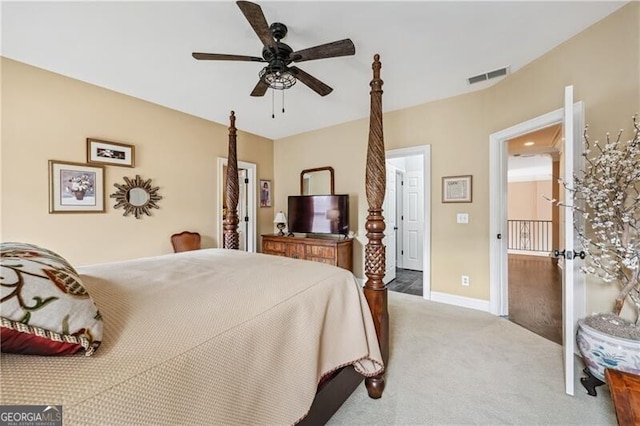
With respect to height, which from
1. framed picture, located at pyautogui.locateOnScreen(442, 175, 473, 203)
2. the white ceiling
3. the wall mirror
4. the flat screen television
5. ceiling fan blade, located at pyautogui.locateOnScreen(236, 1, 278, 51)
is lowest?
the flat screen television

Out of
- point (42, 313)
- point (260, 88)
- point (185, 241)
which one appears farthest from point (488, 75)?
point (185, 241)

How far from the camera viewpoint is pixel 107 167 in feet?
9.86

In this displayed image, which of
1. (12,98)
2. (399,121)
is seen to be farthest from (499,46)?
(12,98)

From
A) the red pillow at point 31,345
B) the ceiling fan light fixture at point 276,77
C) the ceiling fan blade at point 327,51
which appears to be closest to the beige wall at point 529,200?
the ceiling fan blade at point 327,51

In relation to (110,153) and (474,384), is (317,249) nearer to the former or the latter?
(474,384)

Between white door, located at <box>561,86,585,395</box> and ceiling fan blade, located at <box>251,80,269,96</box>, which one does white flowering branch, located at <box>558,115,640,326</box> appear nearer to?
white door, located at <box>561,86,585,395</box>

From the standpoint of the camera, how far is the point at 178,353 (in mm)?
718

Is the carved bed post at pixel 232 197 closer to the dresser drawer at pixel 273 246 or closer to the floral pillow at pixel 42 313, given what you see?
the dresser drawer at pixel 273 246

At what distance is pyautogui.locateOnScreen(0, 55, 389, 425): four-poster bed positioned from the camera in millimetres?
568

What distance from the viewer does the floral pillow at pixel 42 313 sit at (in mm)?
551

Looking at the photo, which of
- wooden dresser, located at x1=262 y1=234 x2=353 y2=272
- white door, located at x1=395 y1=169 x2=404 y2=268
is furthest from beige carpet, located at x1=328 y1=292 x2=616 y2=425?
white door, located at x1=395 y1=169 x2=404 y2=268

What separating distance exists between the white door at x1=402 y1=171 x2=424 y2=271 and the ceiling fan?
3605mm

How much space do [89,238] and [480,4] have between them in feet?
13.8

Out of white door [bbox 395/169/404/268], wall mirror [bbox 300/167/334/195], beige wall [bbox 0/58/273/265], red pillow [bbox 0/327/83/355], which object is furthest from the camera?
white door [bbox 395/169/404/268]
